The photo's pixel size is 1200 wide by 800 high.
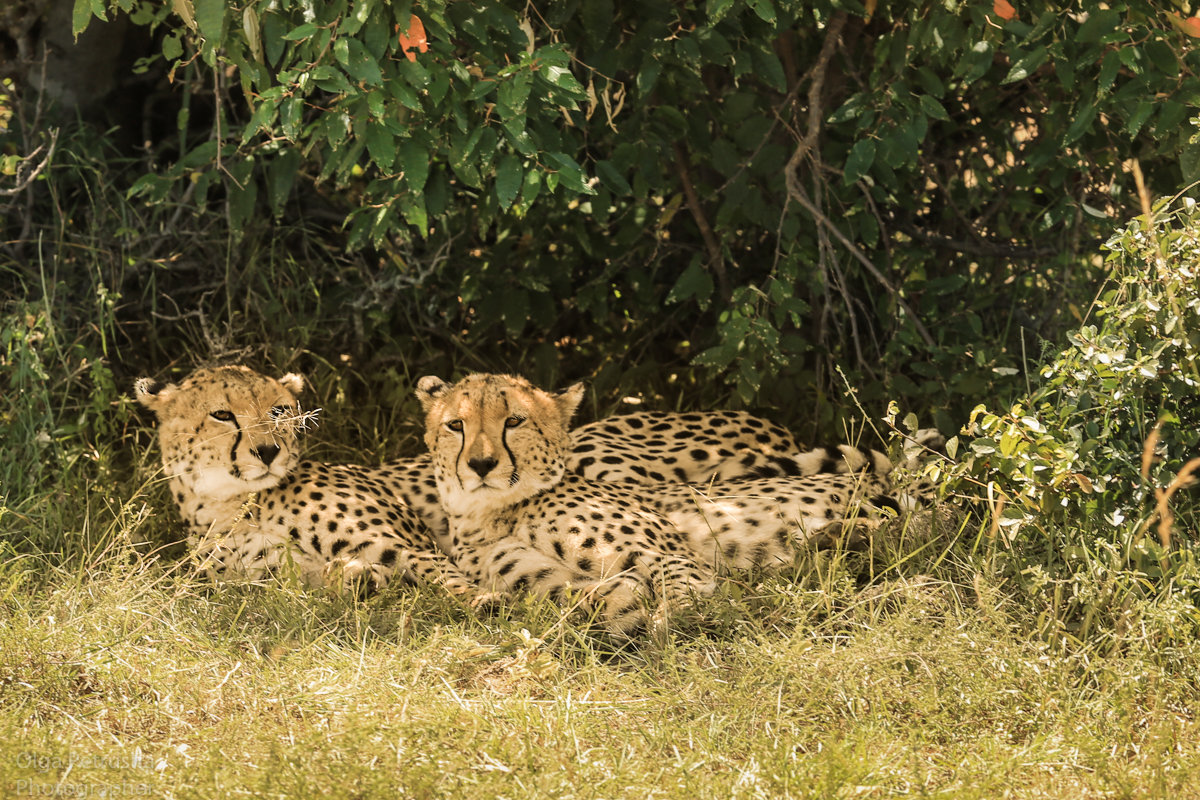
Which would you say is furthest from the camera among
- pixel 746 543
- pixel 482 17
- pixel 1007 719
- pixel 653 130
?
pixel 653 130

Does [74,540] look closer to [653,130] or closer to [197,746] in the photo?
[197,746]

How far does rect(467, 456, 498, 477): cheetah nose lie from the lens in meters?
3.44

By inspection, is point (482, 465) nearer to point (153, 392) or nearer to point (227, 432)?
point (227, 432)

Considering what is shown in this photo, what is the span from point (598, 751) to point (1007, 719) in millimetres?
803

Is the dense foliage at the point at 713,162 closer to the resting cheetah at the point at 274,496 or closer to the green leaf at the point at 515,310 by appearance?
the green leaf at the point at 515,310

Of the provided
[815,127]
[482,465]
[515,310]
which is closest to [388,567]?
[482,465]

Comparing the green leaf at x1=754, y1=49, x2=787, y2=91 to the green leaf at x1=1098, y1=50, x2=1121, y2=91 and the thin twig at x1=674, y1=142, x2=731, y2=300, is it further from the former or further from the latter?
the green leaf at x1=1098, y1=50, x2=1121, y2=91

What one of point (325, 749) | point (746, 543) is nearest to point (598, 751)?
point (325, 749)

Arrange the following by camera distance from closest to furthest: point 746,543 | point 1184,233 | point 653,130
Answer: point 1184,233
point 746,543
point 653,130

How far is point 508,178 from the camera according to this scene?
319cm

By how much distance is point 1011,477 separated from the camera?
296 cm

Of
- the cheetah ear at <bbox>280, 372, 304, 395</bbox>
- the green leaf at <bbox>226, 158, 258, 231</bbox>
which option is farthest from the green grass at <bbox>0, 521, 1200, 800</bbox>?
the green leaf at <bbox>226, 158, 258, 231</bbox>

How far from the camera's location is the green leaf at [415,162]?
320 centimetres

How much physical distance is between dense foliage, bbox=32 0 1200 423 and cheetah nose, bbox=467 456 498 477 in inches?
26.5
